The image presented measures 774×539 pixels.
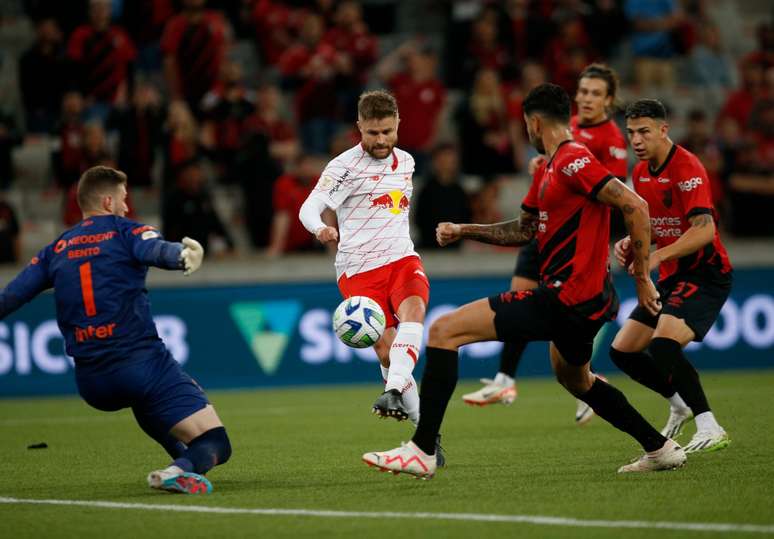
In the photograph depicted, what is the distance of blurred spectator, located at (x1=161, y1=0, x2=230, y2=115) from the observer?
1694 centimetres

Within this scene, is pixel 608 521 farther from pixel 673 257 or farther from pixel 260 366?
pixel 260 366

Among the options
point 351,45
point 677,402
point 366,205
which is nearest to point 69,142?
point 351,45

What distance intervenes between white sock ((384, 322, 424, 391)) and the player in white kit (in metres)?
0.24

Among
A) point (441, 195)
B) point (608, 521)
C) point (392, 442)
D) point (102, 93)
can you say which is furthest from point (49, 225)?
point (608, 521)

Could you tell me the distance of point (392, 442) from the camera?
9.76 meters

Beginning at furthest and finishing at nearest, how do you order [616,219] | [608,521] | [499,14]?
[499,14] < [616,219] < [608,521]

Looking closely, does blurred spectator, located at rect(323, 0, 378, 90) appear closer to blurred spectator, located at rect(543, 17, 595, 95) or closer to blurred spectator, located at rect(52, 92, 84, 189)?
blurred spectator, located at rect(543, 17, 595, 95)

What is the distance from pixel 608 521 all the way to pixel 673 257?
2.81 m

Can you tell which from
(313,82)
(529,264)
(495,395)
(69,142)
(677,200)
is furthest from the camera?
(313,82)

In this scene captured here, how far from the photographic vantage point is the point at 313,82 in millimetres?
17391

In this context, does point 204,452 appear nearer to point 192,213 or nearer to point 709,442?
point 709,442

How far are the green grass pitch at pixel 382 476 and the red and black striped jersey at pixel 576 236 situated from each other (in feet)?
3.32

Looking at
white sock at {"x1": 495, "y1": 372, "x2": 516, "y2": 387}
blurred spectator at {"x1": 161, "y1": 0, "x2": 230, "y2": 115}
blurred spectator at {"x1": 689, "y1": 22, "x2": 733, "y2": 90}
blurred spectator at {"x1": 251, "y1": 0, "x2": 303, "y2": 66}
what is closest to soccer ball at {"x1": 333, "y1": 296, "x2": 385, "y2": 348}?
white sock at {"x1": 495, "y1": 372, "x2": 516, "y2": 387}

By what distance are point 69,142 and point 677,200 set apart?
9.43 meters
